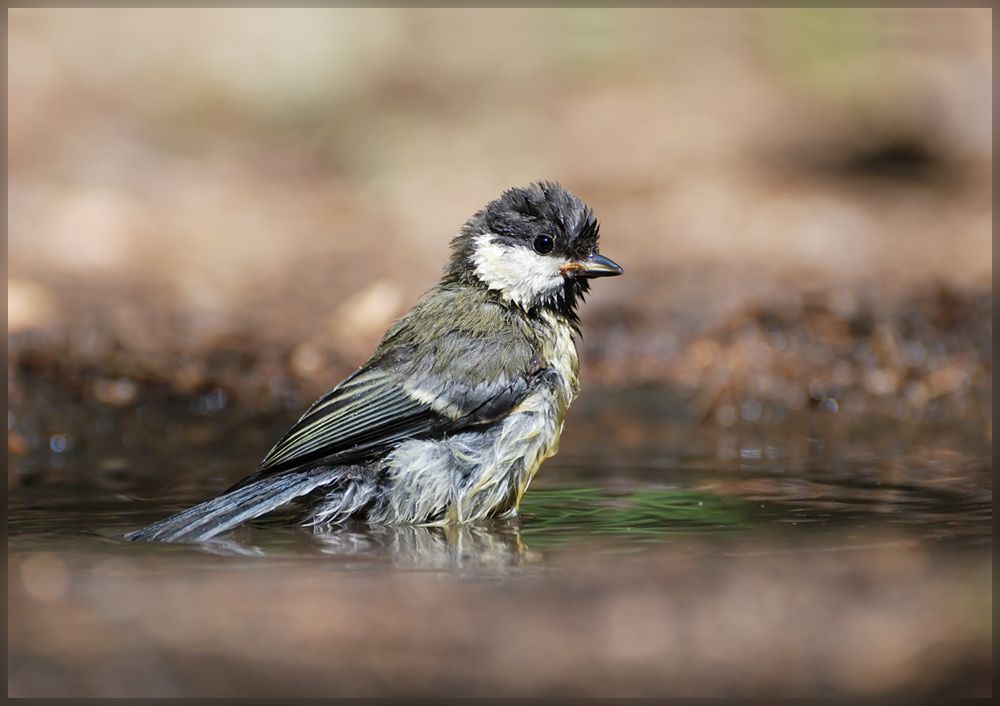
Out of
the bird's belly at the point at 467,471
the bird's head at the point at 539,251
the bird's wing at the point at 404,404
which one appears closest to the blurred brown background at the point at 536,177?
the bird's head at the point at 539,251

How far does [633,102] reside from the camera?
10.9 m

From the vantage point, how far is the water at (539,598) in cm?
214

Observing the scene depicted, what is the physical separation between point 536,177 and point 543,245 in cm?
574

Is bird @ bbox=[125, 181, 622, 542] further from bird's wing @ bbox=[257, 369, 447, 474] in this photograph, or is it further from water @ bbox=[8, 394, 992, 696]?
water @ bbox=[8, 394, 992, 696]

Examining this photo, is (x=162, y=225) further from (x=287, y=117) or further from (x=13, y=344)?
(x=13, y=344)

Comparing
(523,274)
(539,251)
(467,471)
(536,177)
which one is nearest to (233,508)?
(467,471)

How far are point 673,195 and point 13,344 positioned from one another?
622 cm

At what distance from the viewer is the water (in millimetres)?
2141

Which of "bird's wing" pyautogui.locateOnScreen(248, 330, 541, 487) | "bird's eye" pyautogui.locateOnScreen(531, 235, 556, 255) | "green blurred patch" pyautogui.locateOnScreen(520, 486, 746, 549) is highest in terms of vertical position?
"bird's eye" pyautogui.locateOnScreen(531, 235, 556, 255)

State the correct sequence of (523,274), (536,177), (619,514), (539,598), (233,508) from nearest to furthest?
(539,598), (233,508), (619,514), (523,274), (536,177)

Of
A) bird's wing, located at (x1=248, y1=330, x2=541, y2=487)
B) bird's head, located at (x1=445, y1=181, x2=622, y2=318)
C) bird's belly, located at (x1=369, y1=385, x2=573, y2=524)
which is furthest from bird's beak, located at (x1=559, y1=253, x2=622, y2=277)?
bird's belly, located at (x1=369, y1=385, x2=573, y2=524)

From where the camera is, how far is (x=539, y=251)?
409 centimetres

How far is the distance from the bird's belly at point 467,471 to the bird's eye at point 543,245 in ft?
2.16

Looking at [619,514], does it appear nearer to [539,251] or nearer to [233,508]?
[539,251]
